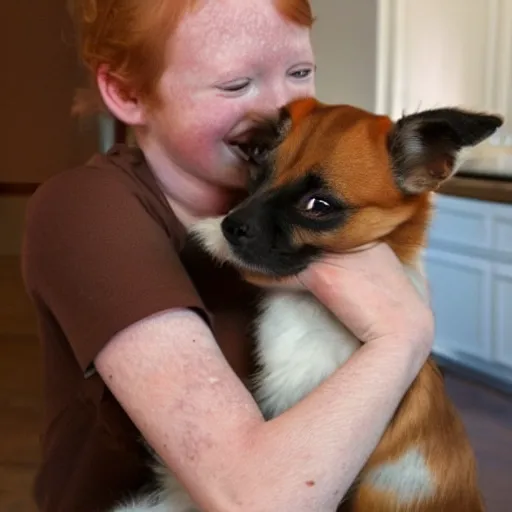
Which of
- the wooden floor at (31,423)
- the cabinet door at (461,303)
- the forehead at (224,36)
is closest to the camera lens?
the forehead at (224,36)

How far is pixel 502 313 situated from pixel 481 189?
51 centimetres

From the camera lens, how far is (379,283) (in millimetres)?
1084

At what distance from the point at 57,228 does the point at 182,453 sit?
331mm

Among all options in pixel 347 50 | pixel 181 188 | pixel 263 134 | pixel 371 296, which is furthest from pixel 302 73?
pixel 347 50

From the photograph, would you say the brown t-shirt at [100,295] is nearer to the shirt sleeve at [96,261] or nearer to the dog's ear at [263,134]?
the shirt sleeve at [96,261]

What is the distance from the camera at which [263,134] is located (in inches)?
46.9

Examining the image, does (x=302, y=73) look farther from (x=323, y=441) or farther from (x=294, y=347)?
→ (x=323, y=441)

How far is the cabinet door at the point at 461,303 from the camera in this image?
347cm

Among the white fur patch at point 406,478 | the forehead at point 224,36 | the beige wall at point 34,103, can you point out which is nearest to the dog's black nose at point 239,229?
the forehead at point 224,36

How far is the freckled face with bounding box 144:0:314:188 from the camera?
1160mm

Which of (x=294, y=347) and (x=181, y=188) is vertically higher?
(x=181, y=188)

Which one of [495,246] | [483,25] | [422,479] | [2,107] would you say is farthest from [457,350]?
[2,107]

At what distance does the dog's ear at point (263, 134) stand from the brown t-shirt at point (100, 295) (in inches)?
5.9

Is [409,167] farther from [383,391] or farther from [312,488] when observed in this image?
[312,488]
